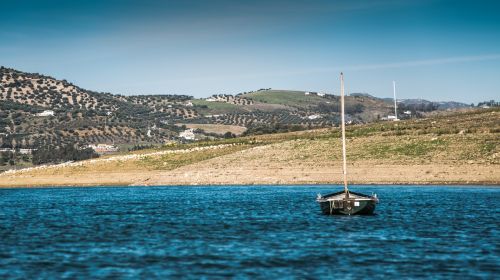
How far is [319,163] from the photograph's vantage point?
Answer: 112188 millimetres

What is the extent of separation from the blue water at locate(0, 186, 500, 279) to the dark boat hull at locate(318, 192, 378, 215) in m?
0.76

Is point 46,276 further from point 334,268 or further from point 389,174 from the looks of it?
point 389,174

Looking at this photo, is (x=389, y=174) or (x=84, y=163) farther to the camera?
(x=84, y=163)

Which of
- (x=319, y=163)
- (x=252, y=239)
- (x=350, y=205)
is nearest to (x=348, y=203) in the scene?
(x=350, y=205)

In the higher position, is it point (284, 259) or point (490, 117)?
point (490, 117)

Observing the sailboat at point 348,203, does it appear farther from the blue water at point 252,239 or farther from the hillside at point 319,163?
the hillside at point 319,163

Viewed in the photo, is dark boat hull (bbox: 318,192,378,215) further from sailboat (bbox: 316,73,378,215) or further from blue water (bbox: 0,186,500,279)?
blue water (bbox: 0,186,500,279)

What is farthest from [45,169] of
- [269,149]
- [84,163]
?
[269,149]

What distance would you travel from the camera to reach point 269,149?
128250 millimetres

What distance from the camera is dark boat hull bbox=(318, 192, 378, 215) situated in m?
60.0

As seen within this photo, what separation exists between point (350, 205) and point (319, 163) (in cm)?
5161

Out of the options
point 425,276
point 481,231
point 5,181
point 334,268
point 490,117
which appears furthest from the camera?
point 490,117

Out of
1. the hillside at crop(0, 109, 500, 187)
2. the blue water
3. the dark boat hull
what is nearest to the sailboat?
the dark boat hull

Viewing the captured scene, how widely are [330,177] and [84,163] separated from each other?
49.2 m
